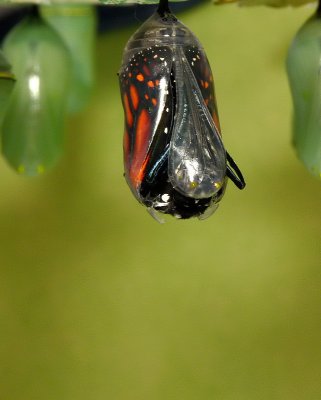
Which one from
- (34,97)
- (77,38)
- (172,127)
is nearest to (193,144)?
(172,127)

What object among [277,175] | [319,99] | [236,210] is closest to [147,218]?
[236,210]

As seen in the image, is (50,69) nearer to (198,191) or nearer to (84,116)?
(198,191)

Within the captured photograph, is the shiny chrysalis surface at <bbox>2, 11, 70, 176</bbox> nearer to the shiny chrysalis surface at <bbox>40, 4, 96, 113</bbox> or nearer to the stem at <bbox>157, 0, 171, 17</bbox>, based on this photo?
the shiny chrysalis surface at <bbox>40, 4, 96, 113</bbox>

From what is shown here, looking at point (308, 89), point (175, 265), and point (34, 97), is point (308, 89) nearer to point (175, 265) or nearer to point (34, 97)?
point (34, 97)

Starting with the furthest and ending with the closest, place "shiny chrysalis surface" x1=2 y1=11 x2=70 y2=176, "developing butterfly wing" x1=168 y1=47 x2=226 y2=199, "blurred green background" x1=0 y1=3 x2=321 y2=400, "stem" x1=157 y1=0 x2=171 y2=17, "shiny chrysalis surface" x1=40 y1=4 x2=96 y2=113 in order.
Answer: "blurred green background" x1=0 y1=3 x2=321 y2=400 < "shiny chrysalis surface" x1=40 y1=4 x2=96 y2=113 < "shiny chrysalis surface" x1=2 y1=11 x2=70 y2=176 < "stem" x1=157 y1=0 x2=171 y2=17 < "developing butterfly wing" x1=168 y1=47 x2=226 y2=199

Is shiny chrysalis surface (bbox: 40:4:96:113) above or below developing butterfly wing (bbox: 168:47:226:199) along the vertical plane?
below

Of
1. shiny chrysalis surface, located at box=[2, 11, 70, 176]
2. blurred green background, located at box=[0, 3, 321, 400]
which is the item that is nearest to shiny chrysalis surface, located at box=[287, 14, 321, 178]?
shiny chrysalis surface, located at box=[2, 11, 70, 176]

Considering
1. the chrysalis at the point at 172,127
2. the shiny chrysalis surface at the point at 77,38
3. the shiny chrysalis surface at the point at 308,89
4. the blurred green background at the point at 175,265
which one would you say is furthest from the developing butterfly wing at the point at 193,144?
the blurred green background at the point at 175,265

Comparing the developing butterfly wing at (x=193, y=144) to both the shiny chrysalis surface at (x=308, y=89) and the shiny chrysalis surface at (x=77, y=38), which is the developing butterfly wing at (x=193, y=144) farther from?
the shiny chrysalis surface at (x=77, y=38)
